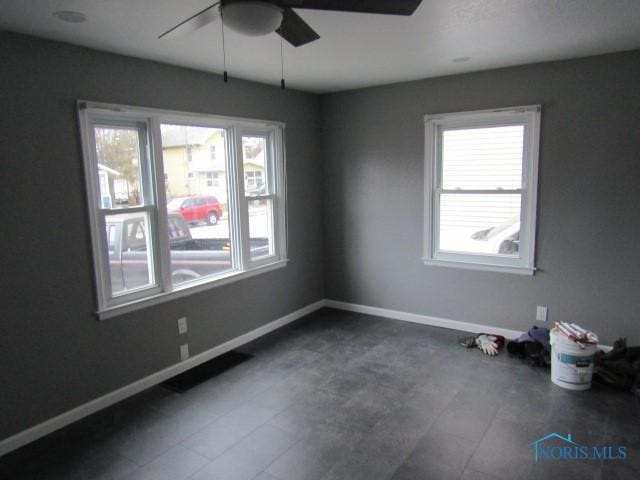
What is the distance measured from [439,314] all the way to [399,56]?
2.57 m

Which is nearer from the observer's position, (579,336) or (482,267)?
(579,336)

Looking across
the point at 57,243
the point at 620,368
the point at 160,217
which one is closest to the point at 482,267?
the point at 620,368

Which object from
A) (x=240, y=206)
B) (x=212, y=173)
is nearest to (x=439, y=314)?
(x=240, y=206)

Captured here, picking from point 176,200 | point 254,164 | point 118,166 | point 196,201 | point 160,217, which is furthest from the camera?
point 254,164

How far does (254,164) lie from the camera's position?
4.32 meters

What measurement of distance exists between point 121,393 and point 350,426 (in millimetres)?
1693

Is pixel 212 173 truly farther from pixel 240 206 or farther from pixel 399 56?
pixel 399 56

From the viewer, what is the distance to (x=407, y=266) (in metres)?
4.66

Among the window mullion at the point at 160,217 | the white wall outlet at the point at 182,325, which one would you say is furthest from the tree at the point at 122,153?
the white wall outlet at the point at 182,325

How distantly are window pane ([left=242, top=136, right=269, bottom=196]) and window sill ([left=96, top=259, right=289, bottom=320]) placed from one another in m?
0.77

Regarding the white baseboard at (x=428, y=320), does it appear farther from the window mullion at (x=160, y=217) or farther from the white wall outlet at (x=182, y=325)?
the window mullion at (x=160, y=217)

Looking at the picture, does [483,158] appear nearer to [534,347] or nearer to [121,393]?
[534,347]

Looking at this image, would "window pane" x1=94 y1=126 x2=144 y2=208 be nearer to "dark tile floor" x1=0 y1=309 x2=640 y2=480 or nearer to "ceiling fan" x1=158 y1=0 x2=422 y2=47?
"dark tile floor" x1=0 y1=309 x2=640 y2=480

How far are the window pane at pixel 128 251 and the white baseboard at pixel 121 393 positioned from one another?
2.38 feet
